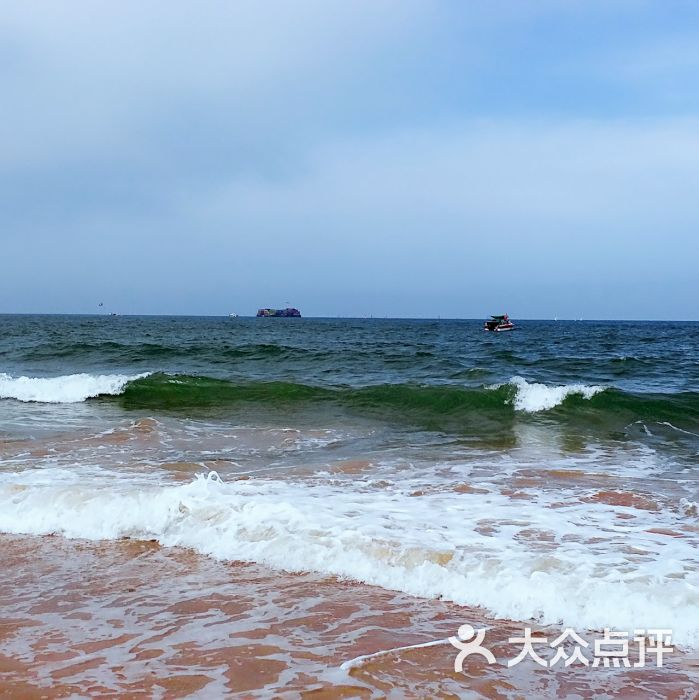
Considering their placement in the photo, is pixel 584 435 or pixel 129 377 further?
pixel 129 377

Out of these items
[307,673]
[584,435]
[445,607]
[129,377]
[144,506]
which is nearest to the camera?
[307,673]

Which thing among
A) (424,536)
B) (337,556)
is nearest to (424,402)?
(424,536)

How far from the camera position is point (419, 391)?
50.6 feet

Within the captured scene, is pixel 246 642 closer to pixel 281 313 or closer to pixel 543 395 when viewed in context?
pixel 543 395

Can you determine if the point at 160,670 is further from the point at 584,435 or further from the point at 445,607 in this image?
the point at 584,435

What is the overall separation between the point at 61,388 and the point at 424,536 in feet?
46.0

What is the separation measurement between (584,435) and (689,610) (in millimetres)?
7856

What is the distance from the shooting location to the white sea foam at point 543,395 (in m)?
14.1

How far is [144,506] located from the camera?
18.8ft

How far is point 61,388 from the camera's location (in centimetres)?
1652

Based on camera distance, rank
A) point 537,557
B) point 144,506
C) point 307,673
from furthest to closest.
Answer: point 144,506
point 537,557
point 307,673

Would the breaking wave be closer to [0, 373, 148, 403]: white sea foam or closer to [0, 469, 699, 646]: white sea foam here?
[0, 373, 148, 403]: white sea foam

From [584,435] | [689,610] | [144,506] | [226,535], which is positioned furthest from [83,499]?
[584,435]

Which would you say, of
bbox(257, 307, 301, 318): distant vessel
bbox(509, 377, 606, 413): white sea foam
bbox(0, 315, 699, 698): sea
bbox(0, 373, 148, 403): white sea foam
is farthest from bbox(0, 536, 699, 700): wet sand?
bbox(257, 307, 301, 318): distant vessel
